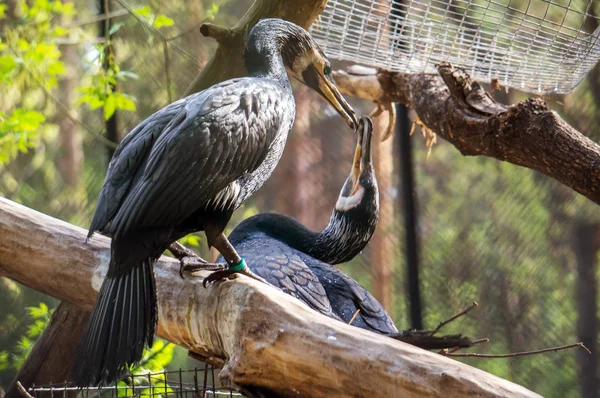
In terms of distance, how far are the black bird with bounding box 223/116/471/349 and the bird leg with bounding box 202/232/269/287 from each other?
0.49 ft

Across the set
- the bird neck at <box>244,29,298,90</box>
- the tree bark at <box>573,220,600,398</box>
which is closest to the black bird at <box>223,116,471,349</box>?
the bird neck at <box>244,29,298,90</box>

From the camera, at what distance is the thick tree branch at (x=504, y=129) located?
7.27ft

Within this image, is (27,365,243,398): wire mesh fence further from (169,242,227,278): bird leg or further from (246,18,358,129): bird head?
(246,18,358,129): bird head

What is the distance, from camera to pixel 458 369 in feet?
4.22

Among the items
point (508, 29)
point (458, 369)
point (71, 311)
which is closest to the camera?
point (458, 369)

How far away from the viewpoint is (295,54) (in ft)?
6.43

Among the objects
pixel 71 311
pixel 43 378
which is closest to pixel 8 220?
pixel 71 311

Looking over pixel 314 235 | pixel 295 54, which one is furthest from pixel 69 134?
pixel 295 54

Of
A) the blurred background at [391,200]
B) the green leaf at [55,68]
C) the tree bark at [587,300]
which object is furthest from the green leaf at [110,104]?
the tree bark at [587,300]

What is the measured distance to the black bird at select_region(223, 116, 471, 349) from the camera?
73.6 inches

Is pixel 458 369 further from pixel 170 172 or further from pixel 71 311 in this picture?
pixel 71 311

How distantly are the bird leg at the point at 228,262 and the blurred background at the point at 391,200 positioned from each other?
1.12 m

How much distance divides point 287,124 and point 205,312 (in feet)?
1.48

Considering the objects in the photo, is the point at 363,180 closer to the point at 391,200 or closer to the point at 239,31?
the point at 239,31
